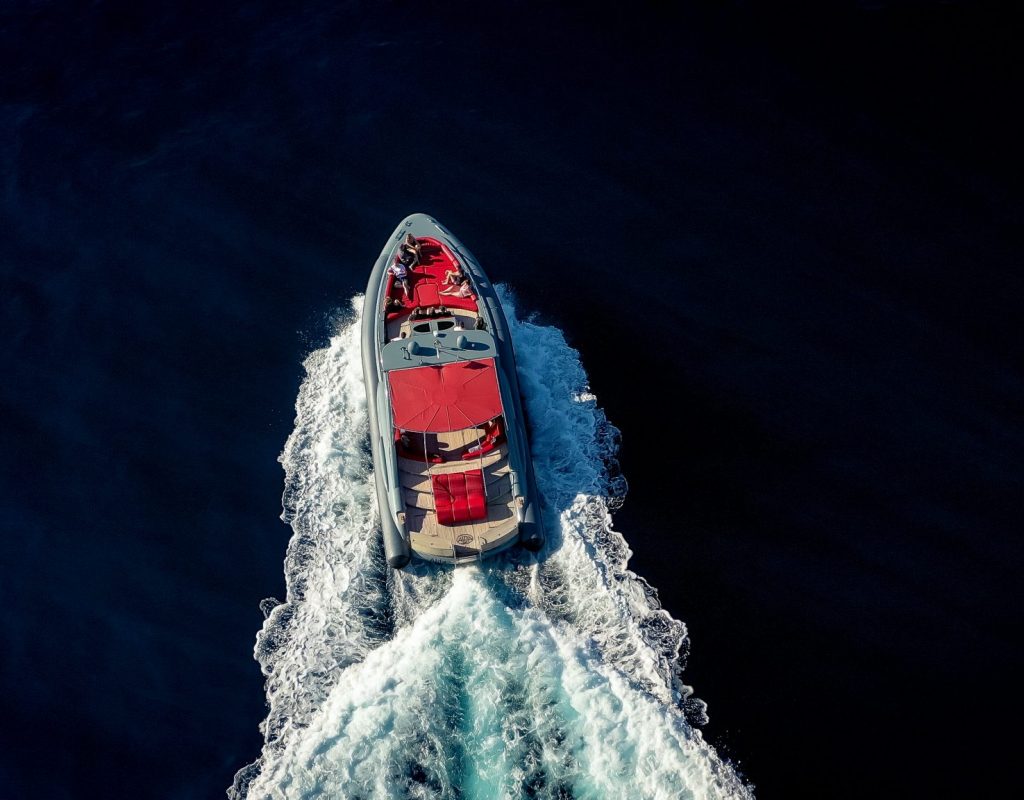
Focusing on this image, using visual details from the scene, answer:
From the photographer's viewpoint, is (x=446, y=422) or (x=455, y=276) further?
(x=455, y=276)

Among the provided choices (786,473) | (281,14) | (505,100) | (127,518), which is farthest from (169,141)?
(786,473)

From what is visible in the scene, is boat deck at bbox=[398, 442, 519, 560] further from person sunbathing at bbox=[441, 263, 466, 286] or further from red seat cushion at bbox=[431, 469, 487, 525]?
person sunbathing at bbox=[441, 263, 466, 286]

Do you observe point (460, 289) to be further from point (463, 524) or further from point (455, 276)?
point (463, 524)

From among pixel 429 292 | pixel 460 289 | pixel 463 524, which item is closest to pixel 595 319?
pixel 460 289

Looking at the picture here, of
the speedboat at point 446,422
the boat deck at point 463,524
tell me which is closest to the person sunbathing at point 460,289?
the speedboat at point 446,422

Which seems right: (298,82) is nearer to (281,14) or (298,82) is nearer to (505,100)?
(281,14)

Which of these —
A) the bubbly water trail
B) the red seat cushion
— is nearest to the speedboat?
the red seat cushion
